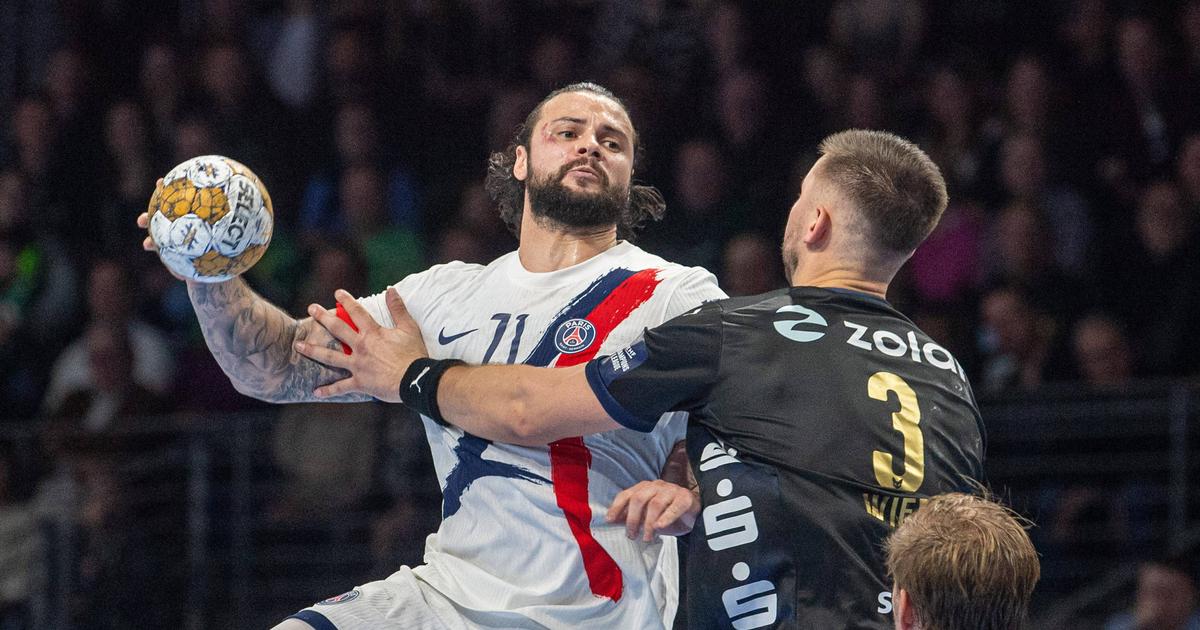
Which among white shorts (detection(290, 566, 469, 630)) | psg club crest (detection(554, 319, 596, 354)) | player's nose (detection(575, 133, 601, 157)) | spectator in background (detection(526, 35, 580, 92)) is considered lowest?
white shorts (detection(290, 566, 469, 630))

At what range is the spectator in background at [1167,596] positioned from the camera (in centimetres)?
666

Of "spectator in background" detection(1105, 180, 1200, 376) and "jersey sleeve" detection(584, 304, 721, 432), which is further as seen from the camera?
"spectator in background" detection(1105, 180, 1200, 376)

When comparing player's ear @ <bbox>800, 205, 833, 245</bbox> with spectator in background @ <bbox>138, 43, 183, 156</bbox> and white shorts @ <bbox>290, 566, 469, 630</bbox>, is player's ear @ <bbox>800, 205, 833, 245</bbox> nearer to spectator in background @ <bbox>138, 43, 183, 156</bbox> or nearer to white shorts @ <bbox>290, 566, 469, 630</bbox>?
white shorts @ <bbox>290, 566, 469, 630</bbox>

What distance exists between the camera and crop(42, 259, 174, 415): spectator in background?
30.3 feet

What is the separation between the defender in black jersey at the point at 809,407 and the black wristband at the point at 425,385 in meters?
0.21

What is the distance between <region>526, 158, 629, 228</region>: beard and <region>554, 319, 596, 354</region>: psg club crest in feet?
1.65

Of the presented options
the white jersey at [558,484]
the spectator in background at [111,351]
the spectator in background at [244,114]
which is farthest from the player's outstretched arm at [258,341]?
the spectator in background at [244,114]

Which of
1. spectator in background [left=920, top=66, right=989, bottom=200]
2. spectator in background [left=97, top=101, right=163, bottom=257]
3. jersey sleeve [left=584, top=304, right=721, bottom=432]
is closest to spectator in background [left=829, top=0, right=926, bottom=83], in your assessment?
spectator in background [left=920, top=66, right=989, bottom=200]

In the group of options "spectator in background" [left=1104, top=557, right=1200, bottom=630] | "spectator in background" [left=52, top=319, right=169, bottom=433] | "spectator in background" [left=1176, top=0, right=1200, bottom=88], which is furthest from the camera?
"spectator in background" [left=52, top=319, right=169, bottom=433]

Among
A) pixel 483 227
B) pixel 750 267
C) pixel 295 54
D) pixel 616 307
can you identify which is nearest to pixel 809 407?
pixel 616 307

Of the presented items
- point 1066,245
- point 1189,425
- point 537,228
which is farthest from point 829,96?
point 537,228

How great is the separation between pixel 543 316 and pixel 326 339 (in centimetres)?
81

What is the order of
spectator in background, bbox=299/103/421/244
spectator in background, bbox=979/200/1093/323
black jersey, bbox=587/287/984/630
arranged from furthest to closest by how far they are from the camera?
spectator in background, bbox=299/103/421/244 → spectator in background, bbox=979/200/1093/323 → black jersey, bbox=587/287/984/630

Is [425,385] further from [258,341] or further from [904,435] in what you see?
[904,435]
